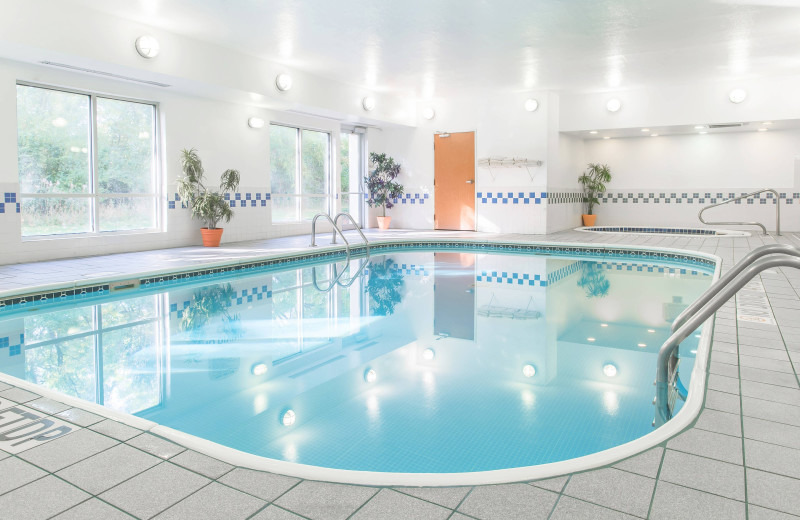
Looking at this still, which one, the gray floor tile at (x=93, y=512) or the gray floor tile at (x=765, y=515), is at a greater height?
the gray floor tile at (x=93, y=512)

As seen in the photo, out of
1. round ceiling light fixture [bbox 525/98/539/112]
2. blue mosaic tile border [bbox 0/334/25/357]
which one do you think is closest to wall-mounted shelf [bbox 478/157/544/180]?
round ceiling light fixture [bbox 525/98/539/112]

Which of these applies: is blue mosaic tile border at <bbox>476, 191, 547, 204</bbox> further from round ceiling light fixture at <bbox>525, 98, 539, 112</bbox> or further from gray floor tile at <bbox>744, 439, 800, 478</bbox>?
gray floor tile at <bbox>744, 439, 800, 478</bbox>

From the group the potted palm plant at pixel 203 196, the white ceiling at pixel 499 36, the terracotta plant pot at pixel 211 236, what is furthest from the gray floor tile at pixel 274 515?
the terracotta plant pot at pixel 211 236

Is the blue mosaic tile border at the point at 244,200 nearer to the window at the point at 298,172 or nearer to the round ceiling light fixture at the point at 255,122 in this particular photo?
the window at the point at 298,172

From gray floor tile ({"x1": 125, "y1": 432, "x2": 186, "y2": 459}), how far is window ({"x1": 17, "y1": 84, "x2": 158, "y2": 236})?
5.69 meters

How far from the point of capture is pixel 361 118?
394 inches

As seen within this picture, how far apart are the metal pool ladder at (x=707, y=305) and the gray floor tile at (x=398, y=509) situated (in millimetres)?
1211

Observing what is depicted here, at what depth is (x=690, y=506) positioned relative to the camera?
4.82 ft

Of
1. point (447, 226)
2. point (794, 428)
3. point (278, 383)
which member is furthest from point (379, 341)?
point (447, 226)

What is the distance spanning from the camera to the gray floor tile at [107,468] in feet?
5.28

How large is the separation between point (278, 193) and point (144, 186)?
2.48 metres

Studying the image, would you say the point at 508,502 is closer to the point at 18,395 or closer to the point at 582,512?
the point at 582,512

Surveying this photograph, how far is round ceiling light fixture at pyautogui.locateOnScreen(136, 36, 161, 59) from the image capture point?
614 centimetres

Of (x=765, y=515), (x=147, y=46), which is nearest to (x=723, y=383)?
(x=765, y=515)
